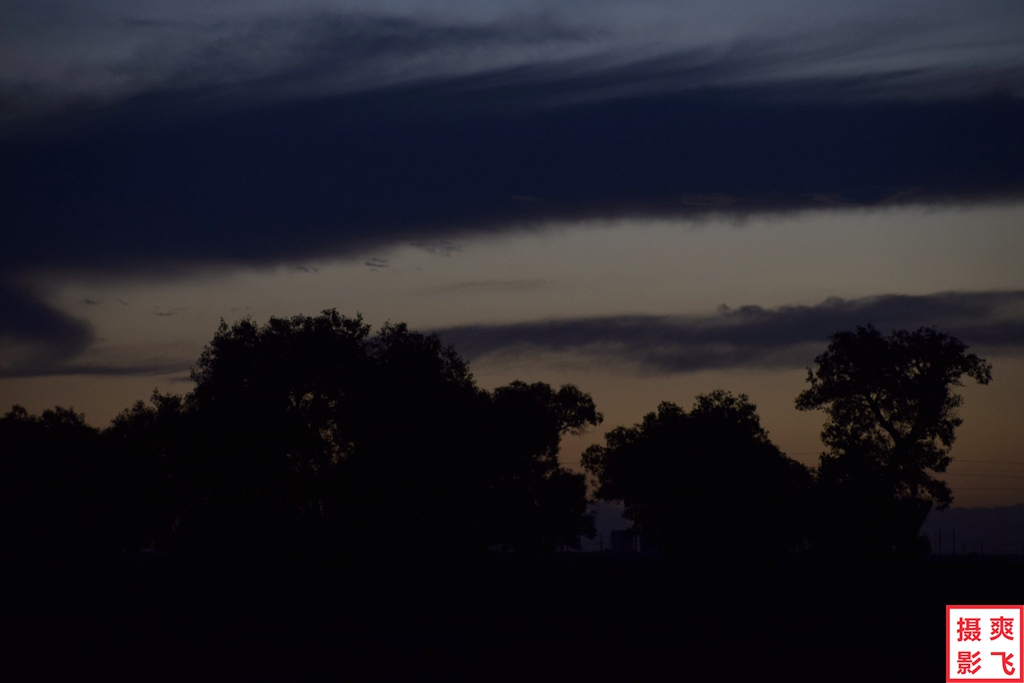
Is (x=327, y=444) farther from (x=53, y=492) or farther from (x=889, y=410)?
(x=53, y=492)

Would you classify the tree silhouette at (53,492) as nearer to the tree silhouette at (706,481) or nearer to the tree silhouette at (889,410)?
the tree silhouette at (706,481)

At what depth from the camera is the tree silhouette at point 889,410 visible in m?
66.9

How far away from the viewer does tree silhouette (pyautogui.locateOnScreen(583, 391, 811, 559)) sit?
84062 mm

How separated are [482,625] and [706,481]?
5145 cm

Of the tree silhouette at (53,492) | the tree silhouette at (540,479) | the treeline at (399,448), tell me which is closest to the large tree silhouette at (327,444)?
the treeline at (399,448)

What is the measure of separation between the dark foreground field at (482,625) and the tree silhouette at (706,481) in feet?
14.3

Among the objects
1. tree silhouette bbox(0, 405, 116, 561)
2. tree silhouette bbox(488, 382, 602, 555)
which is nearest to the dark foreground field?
tree silhouette bbox(488, 382, 602, 555)

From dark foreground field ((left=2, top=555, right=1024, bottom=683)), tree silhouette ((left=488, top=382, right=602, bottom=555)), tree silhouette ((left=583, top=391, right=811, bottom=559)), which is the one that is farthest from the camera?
tree silhouette ((left=488, top=382, right=602, bottom=555))

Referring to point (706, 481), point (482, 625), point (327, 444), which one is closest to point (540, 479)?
point (706, 481)

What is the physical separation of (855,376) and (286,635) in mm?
41484

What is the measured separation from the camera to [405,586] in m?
63.6

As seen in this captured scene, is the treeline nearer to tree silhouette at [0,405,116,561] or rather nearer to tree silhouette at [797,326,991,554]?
tree silhouette at [797,326,991,554]

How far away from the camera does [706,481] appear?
94.9 m

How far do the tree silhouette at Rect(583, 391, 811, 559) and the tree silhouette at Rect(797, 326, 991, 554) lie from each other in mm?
6697
